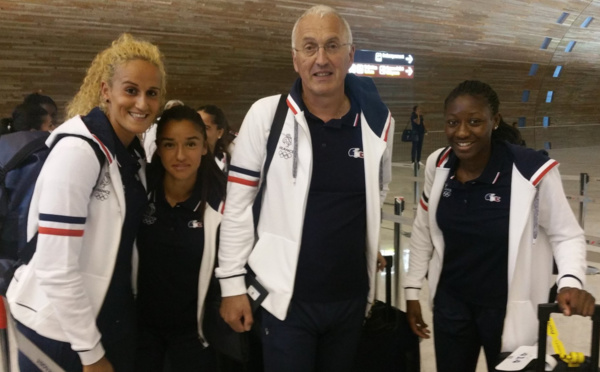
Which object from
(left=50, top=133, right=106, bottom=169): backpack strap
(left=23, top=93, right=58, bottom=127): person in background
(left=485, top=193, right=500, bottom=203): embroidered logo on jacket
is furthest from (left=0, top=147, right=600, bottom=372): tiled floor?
(left=23, top=93, right=58, bottom=127): person in background

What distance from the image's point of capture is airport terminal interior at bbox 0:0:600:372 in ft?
35.8

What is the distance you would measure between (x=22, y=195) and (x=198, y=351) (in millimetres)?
992

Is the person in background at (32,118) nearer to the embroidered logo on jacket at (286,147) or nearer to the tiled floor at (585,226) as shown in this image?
the tiled floor at (585,226)

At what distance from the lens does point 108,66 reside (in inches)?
77.1

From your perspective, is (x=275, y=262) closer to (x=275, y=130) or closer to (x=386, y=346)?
(x=275, y=130)

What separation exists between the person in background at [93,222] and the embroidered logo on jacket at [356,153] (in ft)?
2.55

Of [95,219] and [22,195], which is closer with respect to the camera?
[95,219]

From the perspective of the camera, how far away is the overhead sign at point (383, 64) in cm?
1610

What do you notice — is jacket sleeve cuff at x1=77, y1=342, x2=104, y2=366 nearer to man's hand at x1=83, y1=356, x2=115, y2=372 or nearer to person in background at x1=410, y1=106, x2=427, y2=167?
man's hand at x1=83, y1=356, x2=115, y2=372

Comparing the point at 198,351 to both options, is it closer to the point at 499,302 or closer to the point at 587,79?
the point at 499,302

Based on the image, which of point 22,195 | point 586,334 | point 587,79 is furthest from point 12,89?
point 587,79

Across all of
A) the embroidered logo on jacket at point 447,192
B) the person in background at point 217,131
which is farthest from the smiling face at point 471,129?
the person in background at point 217,131

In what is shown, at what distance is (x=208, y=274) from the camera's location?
2170 millimetres

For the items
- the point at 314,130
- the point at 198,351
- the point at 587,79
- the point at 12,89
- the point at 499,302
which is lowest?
the point at 198,351
